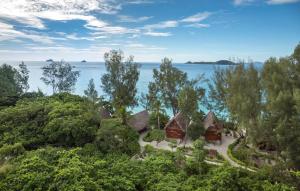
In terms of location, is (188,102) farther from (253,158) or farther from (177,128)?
(253,158)

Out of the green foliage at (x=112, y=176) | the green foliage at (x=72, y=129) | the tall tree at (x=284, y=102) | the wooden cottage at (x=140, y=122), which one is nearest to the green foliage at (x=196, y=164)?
the green foliage at (x=112, y=176)

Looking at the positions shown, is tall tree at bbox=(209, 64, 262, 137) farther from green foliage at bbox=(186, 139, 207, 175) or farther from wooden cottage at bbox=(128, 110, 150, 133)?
wooden cottage at bbox=(128, 110, 150, 133)

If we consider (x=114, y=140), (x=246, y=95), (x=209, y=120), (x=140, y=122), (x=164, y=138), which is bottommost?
(x=164, y=138)

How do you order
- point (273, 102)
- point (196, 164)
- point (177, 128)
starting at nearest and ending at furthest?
point (273, 102)
point (196, 164)
point (177, 128)

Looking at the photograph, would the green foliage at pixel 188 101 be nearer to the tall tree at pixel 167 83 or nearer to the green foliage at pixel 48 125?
the tall tree at pixel 167 83

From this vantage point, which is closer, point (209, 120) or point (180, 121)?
point (209, 120)

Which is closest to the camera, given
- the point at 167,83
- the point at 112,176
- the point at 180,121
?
the point at 112,176

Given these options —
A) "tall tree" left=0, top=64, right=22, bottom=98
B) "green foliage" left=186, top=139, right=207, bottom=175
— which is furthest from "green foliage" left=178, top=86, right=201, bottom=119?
"tall tree" left=0, top=64, right=22, bottom=98

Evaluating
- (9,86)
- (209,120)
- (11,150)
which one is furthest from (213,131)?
(9,86)
